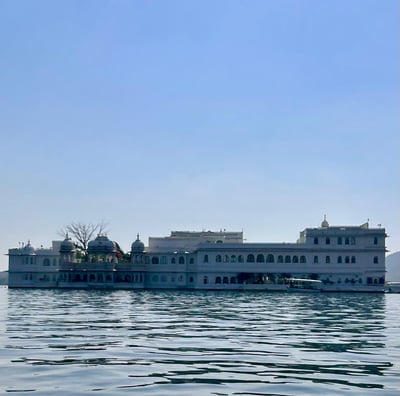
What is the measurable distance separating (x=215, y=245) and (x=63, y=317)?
53037 millimetres

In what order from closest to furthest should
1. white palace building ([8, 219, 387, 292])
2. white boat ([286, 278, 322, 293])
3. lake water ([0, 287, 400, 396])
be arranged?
lake water ([0, 287, 400, 396])
white boat ([286, 278, 322, 293])
white palace building ([8, 219, 387, 292])

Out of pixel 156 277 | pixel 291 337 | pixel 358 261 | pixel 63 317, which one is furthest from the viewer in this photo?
pixel 156 277

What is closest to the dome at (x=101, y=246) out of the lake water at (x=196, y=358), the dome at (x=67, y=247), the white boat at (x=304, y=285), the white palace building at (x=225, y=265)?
the white palace building at (x=225, y=265)

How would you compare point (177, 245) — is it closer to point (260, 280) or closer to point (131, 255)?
point (131, 255)

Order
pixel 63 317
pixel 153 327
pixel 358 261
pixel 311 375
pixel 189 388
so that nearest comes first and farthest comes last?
pixel 189 388 → pixel 311 375 → pixel 153 327 → pixel 63 317 → pixel 358 261

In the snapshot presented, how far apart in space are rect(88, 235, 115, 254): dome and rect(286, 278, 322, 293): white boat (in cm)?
2047

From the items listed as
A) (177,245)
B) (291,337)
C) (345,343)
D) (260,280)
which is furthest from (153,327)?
(177,245)

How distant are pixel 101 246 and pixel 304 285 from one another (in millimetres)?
22929

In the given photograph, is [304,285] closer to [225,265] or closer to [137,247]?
[225,265]

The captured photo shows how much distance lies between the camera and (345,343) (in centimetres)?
1914

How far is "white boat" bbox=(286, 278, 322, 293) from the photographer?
237ft

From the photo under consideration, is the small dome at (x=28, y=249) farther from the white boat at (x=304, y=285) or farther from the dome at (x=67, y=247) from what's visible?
the white boat at (x=304, y=285)

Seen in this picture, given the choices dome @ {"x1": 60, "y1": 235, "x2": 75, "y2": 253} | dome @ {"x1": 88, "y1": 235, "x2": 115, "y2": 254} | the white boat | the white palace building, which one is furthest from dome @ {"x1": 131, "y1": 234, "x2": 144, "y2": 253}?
the white boat

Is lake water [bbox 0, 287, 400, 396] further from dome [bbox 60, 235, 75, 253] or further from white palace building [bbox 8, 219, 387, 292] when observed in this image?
dome [bbox 60, 235, 75, 253]
